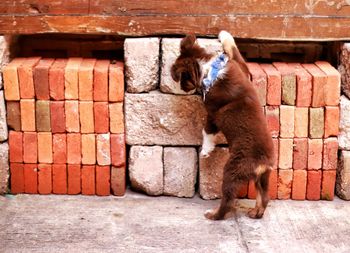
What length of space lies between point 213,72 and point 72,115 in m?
1.20

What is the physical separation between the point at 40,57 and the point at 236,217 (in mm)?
2057

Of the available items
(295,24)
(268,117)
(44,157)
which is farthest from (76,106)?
(295,24)

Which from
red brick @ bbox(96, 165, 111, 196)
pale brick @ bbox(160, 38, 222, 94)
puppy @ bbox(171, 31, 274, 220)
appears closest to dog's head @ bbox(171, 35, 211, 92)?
puppy @ bbox(171, 31, 274, 220)

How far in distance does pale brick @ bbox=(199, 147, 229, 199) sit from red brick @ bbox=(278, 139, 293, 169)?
0.43 metres

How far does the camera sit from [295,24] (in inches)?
182

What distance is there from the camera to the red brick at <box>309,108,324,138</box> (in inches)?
185

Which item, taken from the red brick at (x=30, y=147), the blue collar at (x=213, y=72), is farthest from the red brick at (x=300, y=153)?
the red brick at (x=30, y=147)

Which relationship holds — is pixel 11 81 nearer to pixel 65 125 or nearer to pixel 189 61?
pixel 65 125

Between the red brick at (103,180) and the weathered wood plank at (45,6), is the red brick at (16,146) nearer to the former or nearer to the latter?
the red brick at (103,180)

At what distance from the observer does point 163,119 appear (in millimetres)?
4730

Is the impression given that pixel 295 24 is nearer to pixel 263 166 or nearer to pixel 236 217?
pixel 263 166

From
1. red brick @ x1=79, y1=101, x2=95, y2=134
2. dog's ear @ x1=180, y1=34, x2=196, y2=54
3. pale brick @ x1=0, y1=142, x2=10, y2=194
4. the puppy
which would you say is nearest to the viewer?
the puppy

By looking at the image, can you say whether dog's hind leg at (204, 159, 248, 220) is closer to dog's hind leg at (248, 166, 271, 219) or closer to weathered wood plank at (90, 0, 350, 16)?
dog's hind leg at (248, 166, 271, 219)

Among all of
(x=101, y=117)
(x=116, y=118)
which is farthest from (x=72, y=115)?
(x=116, y=118)
